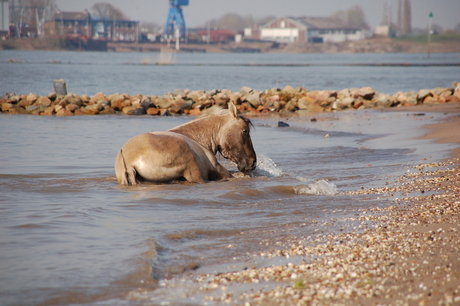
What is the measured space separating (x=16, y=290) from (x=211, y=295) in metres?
1.50

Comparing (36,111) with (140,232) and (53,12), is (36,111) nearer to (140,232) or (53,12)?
(140,232)

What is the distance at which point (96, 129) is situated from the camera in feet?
55.9

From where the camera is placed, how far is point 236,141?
8.30 m

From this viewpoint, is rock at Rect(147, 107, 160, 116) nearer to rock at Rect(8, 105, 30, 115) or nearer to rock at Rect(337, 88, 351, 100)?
rock at Rect(8, 105, 30, 115)

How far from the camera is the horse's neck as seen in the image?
822 cm

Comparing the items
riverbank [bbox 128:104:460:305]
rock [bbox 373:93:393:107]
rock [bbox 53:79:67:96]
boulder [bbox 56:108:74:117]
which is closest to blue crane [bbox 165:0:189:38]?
rock [bbox 53:79:67:96]

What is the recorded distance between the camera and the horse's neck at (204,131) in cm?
822

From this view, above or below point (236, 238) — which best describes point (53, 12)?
above

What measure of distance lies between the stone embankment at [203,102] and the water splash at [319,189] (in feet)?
51.2

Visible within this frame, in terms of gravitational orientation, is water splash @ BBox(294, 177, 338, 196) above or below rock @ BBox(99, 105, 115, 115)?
below

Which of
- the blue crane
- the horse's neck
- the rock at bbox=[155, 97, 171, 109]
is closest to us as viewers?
the horse's neck

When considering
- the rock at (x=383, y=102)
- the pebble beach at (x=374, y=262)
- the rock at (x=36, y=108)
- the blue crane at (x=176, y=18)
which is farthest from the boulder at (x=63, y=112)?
the blue crane at (x=176, y=18)

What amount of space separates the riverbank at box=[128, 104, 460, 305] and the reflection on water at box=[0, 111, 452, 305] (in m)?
0.32

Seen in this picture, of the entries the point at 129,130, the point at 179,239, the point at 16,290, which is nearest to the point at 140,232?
the point at 179,239
